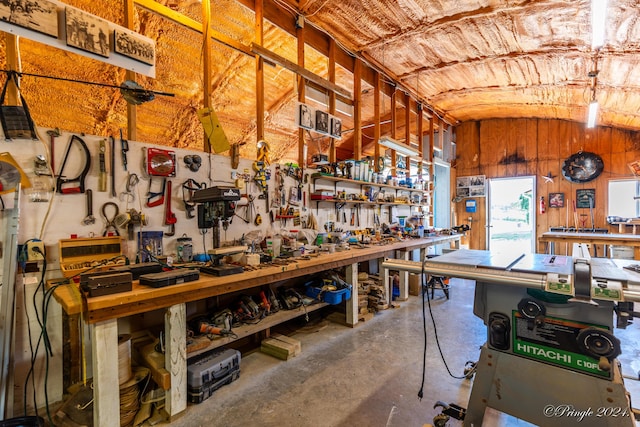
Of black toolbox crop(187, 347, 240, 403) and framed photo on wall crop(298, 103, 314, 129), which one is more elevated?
framed photo on wall crop(298, 103, 314, 129)

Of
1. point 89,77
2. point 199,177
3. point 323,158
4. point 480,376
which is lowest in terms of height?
point 480,376

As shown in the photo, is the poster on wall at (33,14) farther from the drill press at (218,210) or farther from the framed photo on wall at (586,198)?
the framed photo on wall at (586,198)

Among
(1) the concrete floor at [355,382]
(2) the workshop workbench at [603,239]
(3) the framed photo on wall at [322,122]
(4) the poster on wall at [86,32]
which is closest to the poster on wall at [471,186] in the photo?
(2) the workshop workbench at [603,239]

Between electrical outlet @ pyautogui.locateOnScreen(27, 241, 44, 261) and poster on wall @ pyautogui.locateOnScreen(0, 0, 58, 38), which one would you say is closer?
poster on wall @ pyautogui.locateOnScreen(0, 0, 58, 38)

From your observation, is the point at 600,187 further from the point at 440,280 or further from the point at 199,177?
the point at 199,177

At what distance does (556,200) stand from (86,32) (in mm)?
7705

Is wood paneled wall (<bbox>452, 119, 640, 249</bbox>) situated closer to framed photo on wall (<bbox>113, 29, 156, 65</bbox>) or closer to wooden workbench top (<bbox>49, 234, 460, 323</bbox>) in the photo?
wooden workbench top (<bbox>49, 234, 460, 323</bbox>)

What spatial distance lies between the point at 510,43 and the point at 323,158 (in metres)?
2.56

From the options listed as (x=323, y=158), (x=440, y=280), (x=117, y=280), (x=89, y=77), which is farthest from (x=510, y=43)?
(x=89, y=77)

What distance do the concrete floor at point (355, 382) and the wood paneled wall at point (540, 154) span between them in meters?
3.60

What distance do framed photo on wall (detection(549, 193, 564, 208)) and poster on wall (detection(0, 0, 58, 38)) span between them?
7.83m

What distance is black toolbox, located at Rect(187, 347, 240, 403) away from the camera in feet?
6.72

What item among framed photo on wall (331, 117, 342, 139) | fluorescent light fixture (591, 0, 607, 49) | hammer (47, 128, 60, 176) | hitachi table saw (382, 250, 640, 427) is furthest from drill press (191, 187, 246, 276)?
fluorescent light fixture (591, 0, 607, 49)

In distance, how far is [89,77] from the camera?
3676 millimetres
